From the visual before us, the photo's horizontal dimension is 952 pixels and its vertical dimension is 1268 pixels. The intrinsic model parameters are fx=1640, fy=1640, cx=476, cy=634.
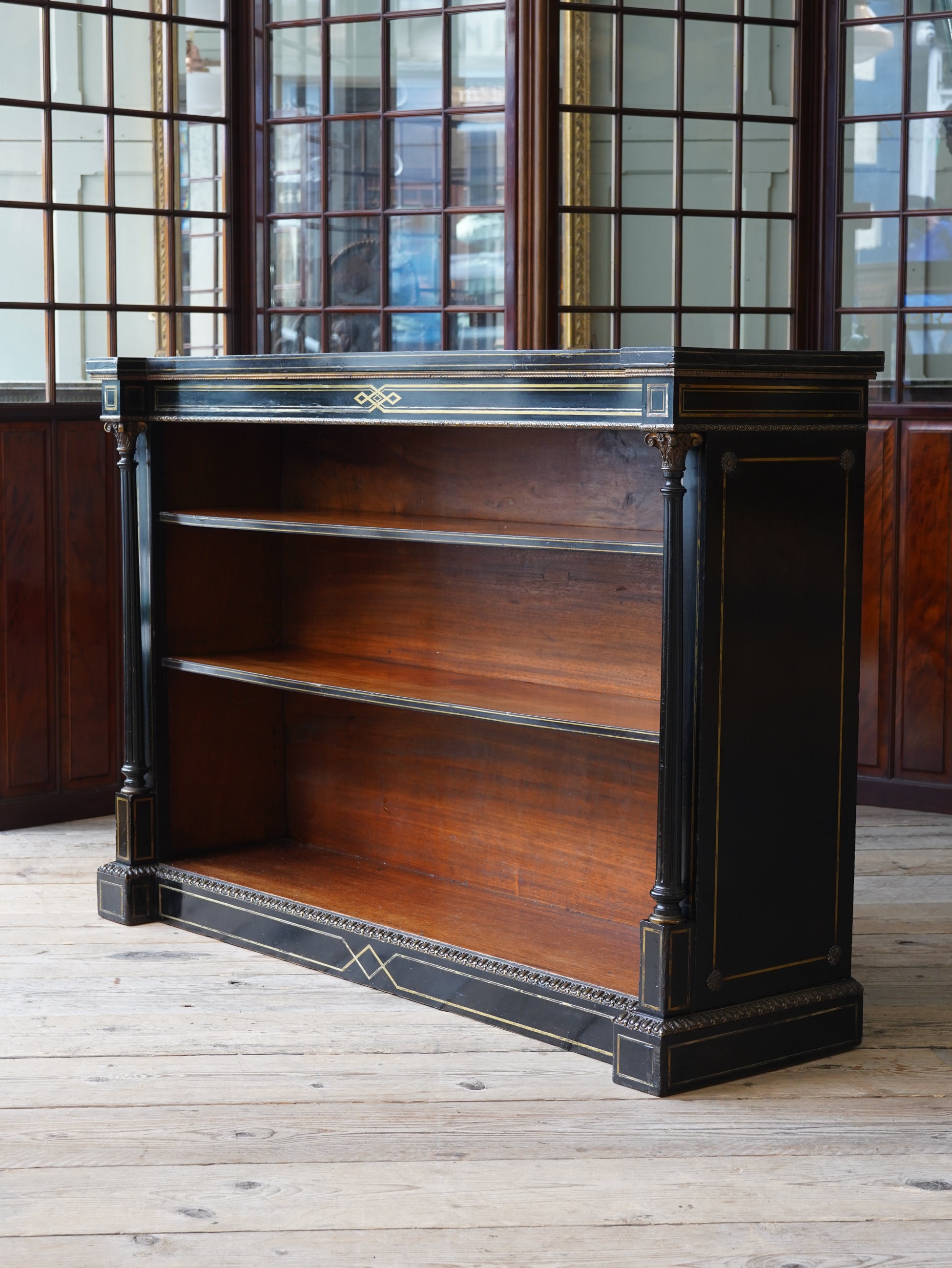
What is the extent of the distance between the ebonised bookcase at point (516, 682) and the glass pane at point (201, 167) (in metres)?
1.23

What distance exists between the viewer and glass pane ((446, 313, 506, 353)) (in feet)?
16.0

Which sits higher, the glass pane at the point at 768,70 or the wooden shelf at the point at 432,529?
the glass pane at the point at 768,70

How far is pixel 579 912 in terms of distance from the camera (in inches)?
140

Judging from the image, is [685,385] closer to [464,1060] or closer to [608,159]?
[464,1060]

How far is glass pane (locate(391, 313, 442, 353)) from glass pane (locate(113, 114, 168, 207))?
78 cm

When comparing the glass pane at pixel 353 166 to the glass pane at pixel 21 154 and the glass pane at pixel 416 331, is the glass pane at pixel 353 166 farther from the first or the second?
the glass pane at pixel 21 154

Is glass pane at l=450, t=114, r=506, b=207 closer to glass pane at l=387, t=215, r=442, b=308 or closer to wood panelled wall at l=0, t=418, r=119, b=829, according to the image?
glass pane at l=387, t=215, r=442, b=308

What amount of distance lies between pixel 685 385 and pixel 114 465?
2595 mm

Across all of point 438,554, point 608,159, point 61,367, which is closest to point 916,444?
point 608,159

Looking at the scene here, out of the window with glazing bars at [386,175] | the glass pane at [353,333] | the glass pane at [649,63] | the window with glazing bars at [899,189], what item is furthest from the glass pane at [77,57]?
the window with glazing bars at [899,189]

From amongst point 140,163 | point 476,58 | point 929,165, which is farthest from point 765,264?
point 140,163

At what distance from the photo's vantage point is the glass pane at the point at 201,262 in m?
5.02

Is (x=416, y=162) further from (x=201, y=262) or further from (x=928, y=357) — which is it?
(x=928, y=357)

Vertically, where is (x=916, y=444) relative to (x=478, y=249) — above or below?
below
